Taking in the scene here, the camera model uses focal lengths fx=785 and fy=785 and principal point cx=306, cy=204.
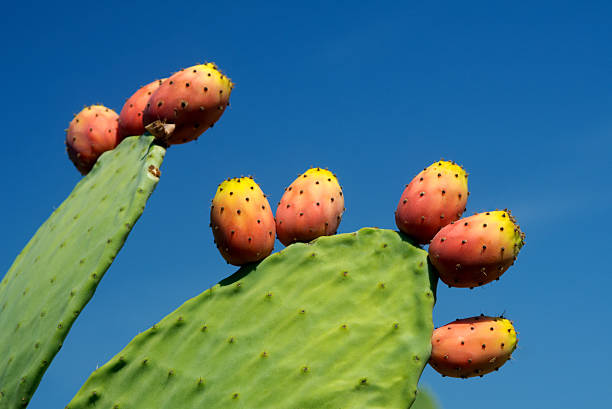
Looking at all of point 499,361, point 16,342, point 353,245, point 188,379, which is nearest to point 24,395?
point 16,342

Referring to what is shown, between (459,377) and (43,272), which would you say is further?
(43,272)

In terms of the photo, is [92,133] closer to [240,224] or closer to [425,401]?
[240,224]

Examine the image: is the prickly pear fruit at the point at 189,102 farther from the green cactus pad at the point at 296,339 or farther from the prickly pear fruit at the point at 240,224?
the green cactus pad at the point at 296,339

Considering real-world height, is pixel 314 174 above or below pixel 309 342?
above

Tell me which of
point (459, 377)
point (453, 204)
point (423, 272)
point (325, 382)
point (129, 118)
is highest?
point (129, 118)

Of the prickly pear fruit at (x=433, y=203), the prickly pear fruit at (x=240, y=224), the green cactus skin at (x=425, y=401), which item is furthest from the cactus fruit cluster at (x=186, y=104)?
the green cactus skin at (x=425, y=401)

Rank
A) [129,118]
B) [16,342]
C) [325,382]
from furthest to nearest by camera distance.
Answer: [129,118] → [16,342] → [325,382]

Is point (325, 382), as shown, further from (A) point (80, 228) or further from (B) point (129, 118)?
(B) point (129, 118)
